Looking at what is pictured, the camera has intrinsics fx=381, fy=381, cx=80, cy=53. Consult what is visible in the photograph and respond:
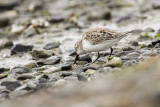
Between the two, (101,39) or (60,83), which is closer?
(60,83)

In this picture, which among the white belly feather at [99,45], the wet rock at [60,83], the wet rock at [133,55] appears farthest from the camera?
the wet rock at [133,55]

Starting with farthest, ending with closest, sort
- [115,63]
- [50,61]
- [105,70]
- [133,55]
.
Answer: [50,61] → [133,55] → [115,63] → [105,70]

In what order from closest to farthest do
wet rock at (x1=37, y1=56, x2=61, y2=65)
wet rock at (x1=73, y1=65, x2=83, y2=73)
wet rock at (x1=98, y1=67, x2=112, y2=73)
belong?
1. wet rock at (x1=98, y1=67, x2=112, y2=73)
2. wet rock at (x1=73, y1=65, x2=83, y2=73)
3. wet rock at (x1=37, y1=56, x2=61, y2=65)

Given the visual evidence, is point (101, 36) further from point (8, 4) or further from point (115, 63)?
point (8, 4)

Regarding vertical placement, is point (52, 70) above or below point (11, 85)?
above

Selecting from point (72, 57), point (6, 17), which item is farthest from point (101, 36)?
point (6, 17)

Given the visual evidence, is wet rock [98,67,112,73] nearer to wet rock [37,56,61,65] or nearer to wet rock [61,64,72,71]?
wet rock [61,64,72,71]

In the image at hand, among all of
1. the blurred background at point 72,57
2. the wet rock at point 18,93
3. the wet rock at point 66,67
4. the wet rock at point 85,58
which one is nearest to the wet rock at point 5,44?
the blurred background at point 72,57

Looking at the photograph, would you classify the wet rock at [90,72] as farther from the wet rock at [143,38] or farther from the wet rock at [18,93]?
the wet rock at [143,38]

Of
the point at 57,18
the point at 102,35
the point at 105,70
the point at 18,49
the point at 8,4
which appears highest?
the point at 8,4

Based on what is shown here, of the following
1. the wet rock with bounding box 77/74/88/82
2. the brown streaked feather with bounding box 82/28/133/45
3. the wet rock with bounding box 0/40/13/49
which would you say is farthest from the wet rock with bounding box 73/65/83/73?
the wet rock with bounding box 0/40/13/49
